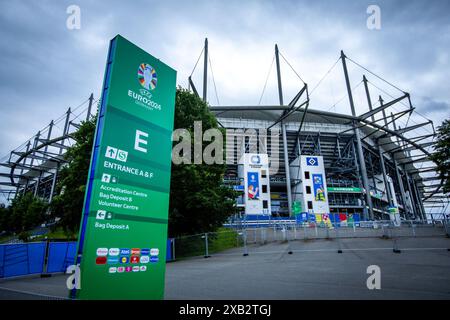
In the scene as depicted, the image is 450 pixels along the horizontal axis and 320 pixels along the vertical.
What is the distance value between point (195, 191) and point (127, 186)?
10619 millimetres

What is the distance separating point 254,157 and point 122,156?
40181 mm

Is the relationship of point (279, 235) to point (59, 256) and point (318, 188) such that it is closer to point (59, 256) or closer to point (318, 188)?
point (59, 256)

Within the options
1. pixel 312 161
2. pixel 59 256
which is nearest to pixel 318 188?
pixel 312 161

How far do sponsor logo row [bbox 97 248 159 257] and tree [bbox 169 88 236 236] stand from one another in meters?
9.66

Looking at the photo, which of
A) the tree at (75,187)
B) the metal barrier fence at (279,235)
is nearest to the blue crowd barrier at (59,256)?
the tree at (75,187)

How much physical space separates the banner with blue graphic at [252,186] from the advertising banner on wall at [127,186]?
3686cm

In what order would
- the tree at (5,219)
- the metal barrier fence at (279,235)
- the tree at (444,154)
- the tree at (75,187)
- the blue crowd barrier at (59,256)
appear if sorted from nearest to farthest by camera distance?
the blue crowd barrier at (59,256) < the tree at (75,187) < the metal barrier fence at (279,235) < the tree at (444,154) < the tree at (5,219)

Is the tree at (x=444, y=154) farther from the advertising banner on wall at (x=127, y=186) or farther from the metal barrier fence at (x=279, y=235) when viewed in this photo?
the advertising banner on wall at (x=127, y=186)

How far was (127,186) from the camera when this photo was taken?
397cm

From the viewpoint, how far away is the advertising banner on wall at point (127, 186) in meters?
3.48

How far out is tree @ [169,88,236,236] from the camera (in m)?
14.0

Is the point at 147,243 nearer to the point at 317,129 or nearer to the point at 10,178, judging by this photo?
the point at 317,129
